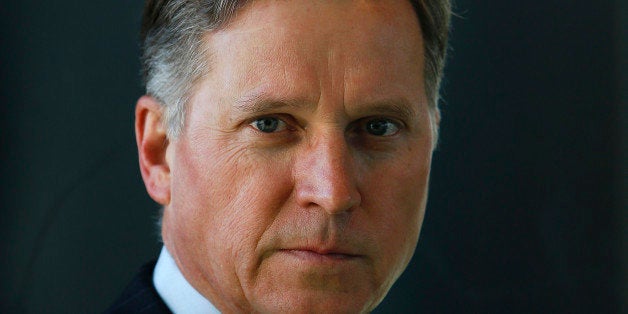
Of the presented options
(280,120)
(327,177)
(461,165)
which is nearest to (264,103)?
(280,120)

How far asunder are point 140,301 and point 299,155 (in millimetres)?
456

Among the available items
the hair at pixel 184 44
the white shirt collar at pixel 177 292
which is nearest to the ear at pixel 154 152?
the hair at pixel 184 44

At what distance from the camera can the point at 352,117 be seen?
165cm

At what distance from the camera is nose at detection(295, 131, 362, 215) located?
1571 millimetres

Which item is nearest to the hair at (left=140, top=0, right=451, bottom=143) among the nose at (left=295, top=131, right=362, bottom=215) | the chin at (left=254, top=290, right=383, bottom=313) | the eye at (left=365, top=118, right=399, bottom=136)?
the eye at (left=365, top=118, right=399, bottom=136)

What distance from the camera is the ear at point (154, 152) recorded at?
71.2 inches

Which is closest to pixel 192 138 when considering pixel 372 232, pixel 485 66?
pixel 372 232

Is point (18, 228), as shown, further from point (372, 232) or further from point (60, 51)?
point (372, 232)

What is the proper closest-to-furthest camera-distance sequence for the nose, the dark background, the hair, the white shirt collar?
the nose, the hair, the white shirt collar, the dark background

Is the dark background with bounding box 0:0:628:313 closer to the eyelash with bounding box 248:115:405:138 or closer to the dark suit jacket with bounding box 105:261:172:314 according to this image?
the dark suit jacket with bounding box 105:261:172:314

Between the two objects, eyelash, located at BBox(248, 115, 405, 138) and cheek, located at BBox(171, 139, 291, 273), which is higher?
eyelash, located at BBox(248, 115, 405, 138)

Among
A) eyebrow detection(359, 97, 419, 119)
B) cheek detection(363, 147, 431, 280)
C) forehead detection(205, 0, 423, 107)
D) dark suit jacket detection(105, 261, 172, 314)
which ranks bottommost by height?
dark suit jacket detection(105, 261, 172, 314)

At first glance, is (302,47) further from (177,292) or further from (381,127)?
(177,292)

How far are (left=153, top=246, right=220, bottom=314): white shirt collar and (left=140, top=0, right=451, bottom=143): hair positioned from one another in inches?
11.0
